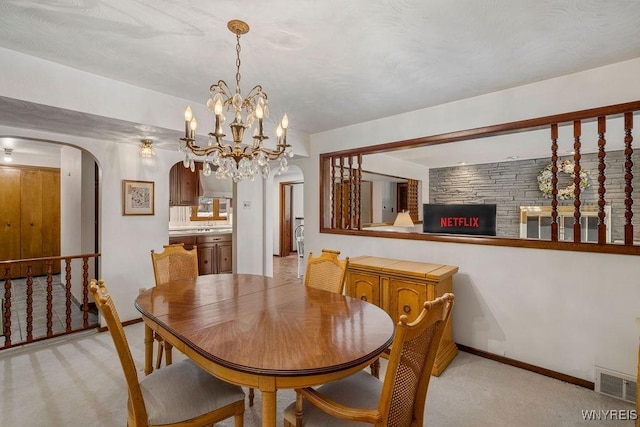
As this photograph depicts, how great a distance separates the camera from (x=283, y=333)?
1.52 metres

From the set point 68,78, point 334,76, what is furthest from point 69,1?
point 334,76

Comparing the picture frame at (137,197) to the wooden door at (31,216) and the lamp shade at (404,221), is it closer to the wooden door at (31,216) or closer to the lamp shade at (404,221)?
the lamp shade at (404,221)

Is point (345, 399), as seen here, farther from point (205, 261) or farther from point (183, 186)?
point (183, 186)

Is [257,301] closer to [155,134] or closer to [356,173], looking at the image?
[155,134]

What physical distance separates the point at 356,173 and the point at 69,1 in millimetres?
3217

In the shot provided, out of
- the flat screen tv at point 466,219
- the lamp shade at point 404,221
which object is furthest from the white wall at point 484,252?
the lamp shade at point 404,221

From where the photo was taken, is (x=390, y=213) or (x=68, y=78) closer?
(x=68, y=78)

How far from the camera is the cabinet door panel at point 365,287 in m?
2.96

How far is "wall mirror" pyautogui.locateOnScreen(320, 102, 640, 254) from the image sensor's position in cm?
244

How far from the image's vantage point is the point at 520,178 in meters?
5.90

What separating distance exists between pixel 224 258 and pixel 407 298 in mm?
4098

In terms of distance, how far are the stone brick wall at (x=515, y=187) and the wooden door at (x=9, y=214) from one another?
8382mm

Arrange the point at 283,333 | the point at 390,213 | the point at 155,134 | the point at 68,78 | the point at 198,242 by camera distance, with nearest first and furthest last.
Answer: the point at 283,333, the point at 68,78, the point at 155,134, the point at 198,242, the point at 390,213

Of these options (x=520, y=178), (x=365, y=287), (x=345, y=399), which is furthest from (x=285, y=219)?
(x=345, y=399)
